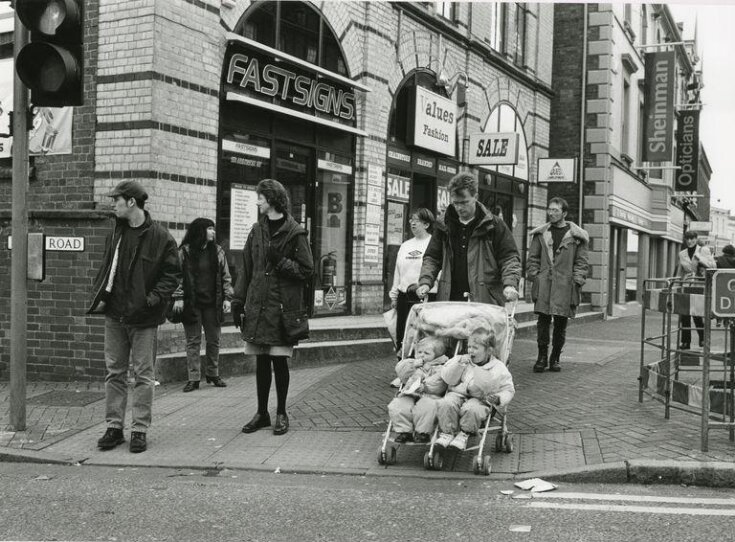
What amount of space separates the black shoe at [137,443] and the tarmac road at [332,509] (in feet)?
1.56

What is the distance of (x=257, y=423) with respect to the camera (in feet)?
22.7

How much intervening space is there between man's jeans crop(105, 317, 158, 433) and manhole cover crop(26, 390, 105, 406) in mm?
1802

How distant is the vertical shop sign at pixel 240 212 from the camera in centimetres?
1083

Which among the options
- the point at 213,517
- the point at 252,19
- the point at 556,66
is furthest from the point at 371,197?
the point at 556,66

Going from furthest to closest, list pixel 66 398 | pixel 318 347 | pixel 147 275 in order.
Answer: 1. pixel 318 347
2. pixel 66 398
3. pixel 147 275

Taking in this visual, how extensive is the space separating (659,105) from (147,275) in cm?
2401

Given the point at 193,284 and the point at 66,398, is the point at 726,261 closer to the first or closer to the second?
the point at 193,284

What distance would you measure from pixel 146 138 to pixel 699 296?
614 cm

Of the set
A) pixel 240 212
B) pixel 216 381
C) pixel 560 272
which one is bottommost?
pixel 216 381

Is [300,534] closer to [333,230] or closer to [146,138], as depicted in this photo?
[146,138]

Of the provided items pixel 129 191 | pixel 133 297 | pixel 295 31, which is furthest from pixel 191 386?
pixel 295 31

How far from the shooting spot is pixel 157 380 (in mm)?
9016

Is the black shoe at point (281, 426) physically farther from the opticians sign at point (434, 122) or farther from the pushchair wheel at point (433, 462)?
the opticians sign at point (434, 122)

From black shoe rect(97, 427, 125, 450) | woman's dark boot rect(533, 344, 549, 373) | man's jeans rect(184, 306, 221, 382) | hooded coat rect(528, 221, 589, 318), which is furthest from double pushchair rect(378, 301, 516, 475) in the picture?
woman's dark boot rect(533, 344, 549, 373)
